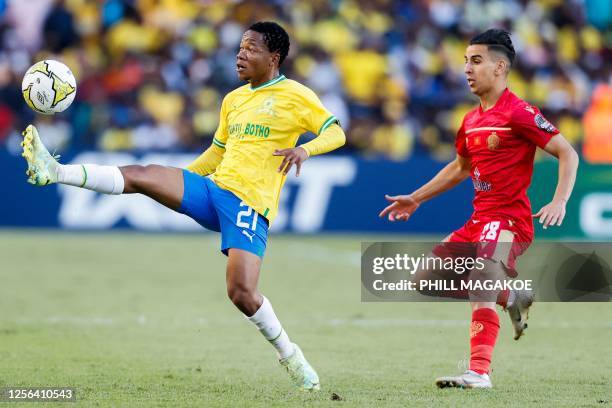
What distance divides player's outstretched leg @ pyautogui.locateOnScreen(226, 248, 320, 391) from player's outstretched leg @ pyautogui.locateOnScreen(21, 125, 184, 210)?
0.51 metres

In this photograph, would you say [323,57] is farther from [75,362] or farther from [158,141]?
[75,362]

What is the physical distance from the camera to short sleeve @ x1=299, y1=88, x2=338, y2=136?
680cm

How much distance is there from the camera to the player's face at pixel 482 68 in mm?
6820

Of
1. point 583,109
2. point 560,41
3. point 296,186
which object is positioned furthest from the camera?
point 560,41

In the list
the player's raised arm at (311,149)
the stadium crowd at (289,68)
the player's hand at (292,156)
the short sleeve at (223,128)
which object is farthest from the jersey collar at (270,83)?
the stadium crowd at (289,68)

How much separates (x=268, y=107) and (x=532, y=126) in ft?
5.12

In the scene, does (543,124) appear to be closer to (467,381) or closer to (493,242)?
(493,242)

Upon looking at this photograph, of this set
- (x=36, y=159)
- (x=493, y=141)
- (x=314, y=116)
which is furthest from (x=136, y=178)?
(x=493, y=141)

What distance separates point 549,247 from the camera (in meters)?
16.4

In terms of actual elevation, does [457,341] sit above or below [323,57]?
below

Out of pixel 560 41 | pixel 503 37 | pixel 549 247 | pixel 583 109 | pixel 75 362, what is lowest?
A: pixel 75 362

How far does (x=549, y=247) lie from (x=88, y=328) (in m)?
8.56

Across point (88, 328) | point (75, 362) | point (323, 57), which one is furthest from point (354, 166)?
point (75, 362)

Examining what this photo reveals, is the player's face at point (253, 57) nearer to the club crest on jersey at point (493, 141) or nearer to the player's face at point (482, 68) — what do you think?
the player's face at point (482, 68)
